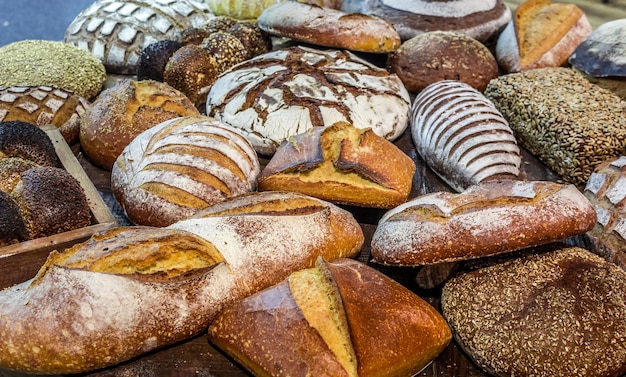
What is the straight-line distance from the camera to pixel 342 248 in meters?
1.82

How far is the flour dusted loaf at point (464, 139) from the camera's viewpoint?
2234 millimetres

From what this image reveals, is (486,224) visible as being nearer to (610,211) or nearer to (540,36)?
(610,211)

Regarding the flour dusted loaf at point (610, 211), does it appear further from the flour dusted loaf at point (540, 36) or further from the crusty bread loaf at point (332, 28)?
the crusty bread loaf at point (332, 28)

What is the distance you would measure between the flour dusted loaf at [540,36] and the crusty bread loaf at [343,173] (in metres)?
1.49

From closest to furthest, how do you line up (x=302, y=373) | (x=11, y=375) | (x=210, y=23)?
(x=302, y=373)
(x=11, y=375)
(x=210, y=23)

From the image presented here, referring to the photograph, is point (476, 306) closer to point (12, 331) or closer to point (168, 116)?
point (12, 331)

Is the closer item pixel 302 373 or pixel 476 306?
pixel 302 373

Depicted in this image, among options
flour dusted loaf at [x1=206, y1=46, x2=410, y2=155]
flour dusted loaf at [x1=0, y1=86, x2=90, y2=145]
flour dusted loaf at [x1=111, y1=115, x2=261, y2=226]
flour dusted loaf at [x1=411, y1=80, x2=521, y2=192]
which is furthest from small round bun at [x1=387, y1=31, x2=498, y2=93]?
flour dusted loaf at [x1=0, y1=86, x2=90, y2=145]

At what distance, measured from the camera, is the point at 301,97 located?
2533mm

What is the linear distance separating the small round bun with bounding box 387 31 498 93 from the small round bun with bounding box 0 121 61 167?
73.6 inches

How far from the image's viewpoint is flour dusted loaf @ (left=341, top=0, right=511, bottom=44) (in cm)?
337

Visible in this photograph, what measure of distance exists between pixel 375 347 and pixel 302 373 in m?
0.19

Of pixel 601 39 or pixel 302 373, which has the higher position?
pixel 601 39

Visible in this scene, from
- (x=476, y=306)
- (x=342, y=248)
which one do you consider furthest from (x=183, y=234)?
(x=476, y=306)
